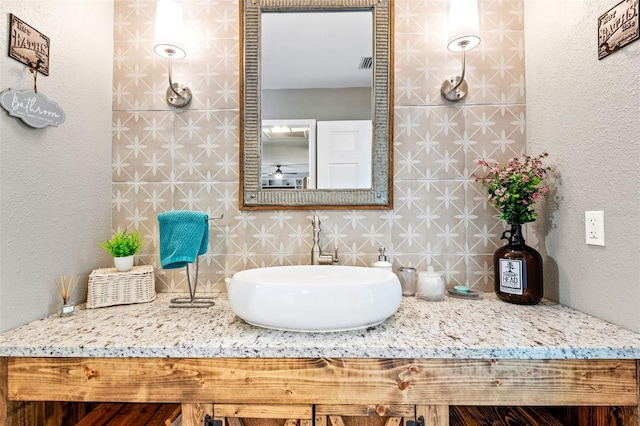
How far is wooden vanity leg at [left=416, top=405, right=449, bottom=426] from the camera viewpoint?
2.73ft

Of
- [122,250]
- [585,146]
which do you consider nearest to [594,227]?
[585,146]

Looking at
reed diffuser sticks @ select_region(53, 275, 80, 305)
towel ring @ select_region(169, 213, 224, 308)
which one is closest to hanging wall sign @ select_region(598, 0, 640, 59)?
towel ring @ select_region(169, 213, 224, 308)

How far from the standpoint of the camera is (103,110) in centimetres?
135

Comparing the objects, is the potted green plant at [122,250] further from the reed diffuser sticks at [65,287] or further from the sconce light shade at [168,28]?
the sconce light shade at [168,28]

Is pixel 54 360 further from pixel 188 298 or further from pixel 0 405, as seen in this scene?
pixel 188 298

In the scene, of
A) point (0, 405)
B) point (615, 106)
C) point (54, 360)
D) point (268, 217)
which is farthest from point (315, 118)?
point (0, 405)

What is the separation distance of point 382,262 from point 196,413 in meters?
0.78

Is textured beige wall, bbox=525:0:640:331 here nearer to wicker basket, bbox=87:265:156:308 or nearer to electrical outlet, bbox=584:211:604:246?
electrical outlet, bbox=584:211:604:246

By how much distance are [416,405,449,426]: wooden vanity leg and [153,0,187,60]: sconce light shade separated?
148 cm

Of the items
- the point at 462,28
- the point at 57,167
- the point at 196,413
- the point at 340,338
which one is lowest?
the point at 196,413

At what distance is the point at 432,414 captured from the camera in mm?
834

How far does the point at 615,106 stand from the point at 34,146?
69.8 inches

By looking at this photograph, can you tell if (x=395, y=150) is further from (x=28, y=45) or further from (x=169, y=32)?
(x=28, y=45)

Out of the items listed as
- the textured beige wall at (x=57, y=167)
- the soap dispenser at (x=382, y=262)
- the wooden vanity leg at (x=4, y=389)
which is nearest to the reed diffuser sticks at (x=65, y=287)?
the textured beige wall at (x=57, y=167)
